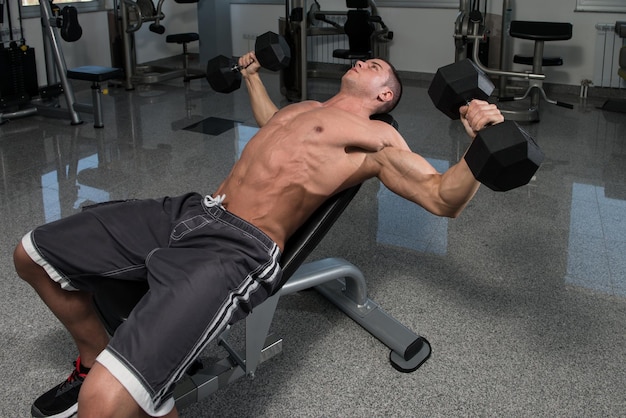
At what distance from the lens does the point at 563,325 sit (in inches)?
79.8

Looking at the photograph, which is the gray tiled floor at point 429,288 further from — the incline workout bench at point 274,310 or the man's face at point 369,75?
the man's face at point 369,75

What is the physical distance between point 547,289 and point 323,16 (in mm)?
4017

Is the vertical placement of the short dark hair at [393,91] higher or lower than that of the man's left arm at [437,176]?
higher

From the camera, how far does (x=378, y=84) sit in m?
1.81

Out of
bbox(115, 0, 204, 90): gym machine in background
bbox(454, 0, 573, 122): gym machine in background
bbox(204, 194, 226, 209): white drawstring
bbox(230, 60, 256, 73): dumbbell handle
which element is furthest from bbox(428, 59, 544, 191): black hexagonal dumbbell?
bbox(115, 0, 204, 90): gym machine in background

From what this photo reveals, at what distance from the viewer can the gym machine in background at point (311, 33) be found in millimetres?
4883

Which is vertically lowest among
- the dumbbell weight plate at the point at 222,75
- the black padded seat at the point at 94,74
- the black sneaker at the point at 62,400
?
the black sneaker at the point at 62,400

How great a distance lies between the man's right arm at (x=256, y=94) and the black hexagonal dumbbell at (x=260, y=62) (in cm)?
3

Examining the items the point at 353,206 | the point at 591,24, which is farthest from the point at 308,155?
the point at 591,24

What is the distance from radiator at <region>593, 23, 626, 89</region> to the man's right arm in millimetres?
3837

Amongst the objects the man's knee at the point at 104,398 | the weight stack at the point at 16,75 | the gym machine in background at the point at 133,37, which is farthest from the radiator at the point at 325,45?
the man's knee at the point at 104,398

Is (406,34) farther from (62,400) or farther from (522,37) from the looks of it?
(62,400)

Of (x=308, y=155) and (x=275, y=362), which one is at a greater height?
(x=308, y=155)

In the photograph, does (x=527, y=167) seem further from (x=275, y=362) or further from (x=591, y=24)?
(x=591, y=24)
